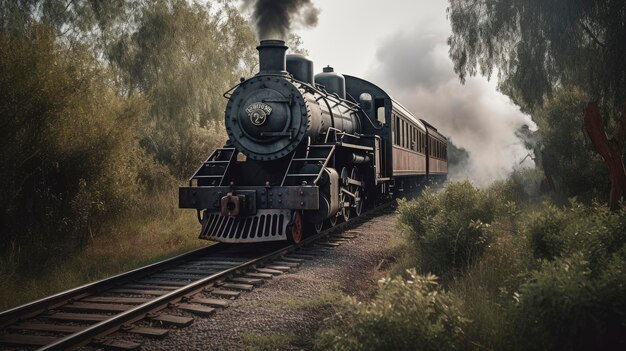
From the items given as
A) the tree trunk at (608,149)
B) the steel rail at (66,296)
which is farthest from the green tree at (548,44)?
the steel rail at (66,296)

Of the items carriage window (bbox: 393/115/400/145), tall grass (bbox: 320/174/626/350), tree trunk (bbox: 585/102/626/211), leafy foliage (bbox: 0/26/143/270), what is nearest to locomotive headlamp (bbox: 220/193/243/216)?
leafy foliage (bbox: 0/26/143/270)

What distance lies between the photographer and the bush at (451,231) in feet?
20.1

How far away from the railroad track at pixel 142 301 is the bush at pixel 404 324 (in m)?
1.83

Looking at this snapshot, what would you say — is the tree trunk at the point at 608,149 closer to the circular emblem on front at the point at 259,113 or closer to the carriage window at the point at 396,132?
the circular emblem on front at the point at 259,113

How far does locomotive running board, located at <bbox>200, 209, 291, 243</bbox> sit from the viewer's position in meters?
7.48

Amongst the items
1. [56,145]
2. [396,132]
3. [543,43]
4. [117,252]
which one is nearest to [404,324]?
[117,252]

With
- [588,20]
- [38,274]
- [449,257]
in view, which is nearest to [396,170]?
[588,20]

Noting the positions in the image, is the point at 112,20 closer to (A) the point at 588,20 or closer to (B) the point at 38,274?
(B) the point at 38,274

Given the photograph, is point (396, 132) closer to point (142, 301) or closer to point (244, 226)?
point (244, 226)

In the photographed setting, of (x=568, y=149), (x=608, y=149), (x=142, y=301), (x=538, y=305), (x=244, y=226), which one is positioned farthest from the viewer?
(x=568, y=149)

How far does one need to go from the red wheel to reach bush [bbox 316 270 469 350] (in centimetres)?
424

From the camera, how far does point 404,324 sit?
309 centimetres

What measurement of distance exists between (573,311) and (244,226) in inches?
208

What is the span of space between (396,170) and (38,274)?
27.7 feet
